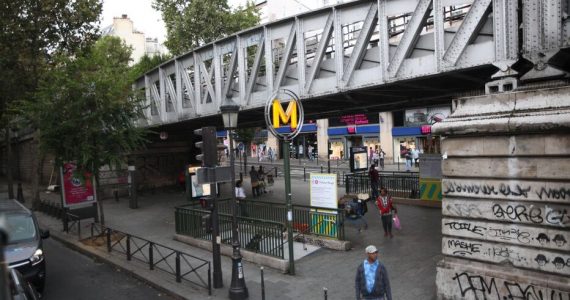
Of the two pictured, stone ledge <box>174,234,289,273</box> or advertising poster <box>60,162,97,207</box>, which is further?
advertising poster <box>60,162,97,207</box>

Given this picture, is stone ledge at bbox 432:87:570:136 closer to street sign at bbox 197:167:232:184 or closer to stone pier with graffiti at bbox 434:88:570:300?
stone pier with graffiti at bbox 434:88:570:300

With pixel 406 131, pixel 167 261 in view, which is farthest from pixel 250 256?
pixel 406 131

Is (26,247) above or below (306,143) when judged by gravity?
below

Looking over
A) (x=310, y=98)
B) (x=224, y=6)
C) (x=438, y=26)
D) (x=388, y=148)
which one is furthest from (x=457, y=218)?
(x=388, y=148)

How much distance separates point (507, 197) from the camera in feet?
25.0

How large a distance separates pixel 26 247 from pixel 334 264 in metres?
7.32

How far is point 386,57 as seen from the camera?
1154 centimetres

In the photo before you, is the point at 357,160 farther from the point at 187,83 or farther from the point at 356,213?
the point at 187,83

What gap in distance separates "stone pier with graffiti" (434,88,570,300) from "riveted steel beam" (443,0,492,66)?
1.90 meters

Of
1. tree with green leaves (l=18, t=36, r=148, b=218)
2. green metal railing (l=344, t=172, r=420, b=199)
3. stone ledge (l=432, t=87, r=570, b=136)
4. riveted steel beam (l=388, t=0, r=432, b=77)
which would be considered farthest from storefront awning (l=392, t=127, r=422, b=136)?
stone ledge (l=432, t=87, r=570, b=136)

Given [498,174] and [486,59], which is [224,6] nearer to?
[486,59]

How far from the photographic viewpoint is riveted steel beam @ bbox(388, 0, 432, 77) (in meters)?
10.4

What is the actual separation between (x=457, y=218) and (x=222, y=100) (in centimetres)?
1057

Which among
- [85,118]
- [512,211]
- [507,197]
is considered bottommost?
[512,211]
